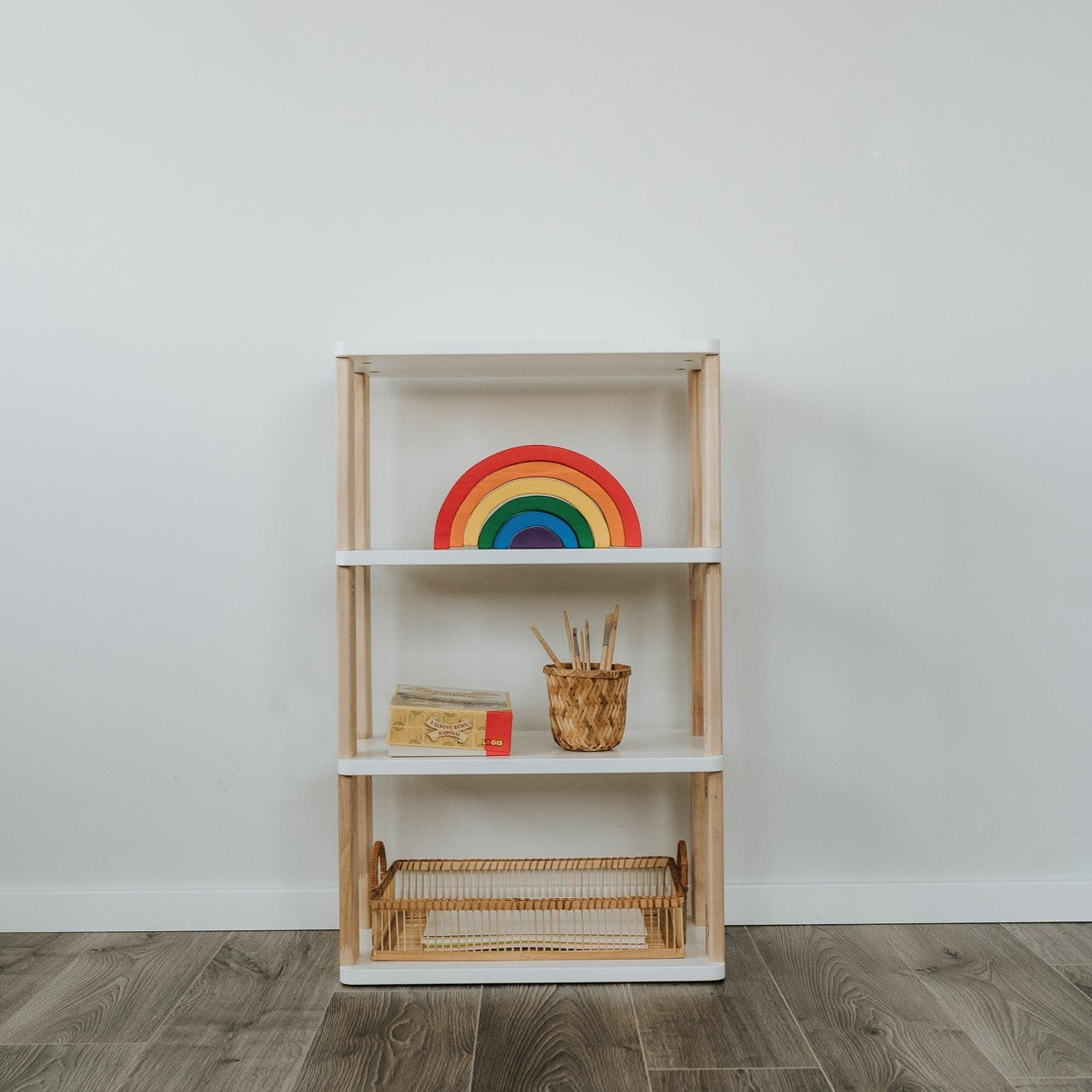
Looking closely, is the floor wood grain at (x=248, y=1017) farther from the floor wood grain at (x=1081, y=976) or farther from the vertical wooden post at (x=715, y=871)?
the floor wood grain at (x=1081, y=976)

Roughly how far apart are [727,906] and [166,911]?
3.35 ft

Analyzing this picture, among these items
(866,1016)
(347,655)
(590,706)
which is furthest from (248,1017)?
(866,1016)

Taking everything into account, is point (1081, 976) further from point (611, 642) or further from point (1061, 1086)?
point (611, 642)

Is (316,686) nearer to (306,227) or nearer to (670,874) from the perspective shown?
(670,874)

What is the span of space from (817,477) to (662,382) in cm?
33

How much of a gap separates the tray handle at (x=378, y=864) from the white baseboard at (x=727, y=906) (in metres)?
0.15

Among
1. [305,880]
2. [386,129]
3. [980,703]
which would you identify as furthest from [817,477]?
[305,880]

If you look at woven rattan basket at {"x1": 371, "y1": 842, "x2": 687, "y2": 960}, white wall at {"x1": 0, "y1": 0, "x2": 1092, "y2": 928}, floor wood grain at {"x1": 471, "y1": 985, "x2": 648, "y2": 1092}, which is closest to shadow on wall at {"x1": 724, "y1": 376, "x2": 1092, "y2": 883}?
white wall at {"x1": 0, "y1": 0, "x2": 1092, "y2": 928}

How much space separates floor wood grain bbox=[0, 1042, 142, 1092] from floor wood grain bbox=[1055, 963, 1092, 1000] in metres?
1.40

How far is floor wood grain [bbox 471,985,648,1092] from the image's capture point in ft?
4.38

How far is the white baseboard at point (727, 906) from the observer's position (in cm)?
188

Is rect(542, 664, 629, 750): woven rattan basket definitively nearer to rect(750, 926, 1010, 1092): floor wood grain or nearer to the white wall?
the white wall

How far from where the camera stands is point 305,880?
1.89 meters

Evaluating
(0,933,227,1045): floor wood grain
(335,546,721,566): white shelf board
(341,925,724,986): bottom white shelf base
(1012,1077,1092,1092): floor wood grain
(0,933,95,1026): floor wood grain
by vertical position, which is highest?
(335,546,721,566): white shelf board
